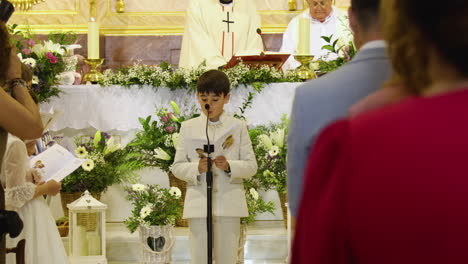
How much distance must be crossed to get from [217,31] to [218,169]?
3347mm

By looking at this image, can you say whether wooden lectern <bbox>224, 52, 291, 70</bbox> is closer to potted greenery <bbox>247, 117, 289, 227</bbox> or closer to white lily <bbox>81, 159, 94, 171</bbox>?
potted greenery <bbox>247, 117, 289, 227</bbox>

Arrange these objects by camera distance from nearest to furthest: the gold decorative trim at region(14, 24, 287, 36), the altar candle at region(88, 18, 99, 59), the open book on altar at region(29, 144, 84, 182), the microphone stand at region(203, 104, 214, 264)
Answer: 1. the open book on altar at region(29, 144, 84, 182)
2. the microphone stand at region(203, 104, 214, 264)
3. the altar candle at region(88, 18, 99, 59)
4. the gold decorative trim at region(14, 24, 287, 36)

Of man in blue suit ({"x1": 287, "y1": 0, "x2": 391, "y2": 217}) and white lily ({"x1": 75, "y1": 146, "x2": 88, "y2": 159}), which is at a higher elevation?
man in blue suit ({"x1": 287, "y1": 0, "x2": 391, "y2": 217})

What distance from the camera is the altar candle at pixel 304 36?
6.59 metres

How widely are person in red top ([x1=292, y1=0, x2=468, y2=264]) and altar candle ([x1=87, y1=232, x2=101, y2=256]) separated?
475cm

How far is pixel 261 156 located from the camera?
20.8 ft

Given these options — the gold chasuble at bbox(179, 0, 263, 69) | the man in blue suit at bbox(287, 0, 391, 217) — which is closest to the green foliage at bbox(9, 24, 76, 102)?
the gold chasuble at bbox(179, 0, 263, 69)

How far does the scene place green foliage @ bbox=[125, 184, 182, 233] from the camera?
592 cm

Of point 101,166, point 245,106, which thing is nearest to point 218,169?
point 245,106

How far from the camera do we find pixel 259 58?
671 centimetres

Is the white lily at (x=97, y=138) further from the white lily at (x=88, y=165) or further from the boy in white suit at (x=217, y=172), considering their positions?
the boy in white suit at (x=217, y=172)

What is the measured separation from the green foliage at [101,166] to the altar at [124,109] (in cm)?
20

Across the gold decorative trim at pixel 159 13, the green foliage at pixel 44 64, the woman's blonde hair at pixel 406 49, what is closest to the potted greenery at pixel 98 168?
the green foliage at pixel 44 64

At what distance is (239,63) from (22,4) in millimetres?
3479
